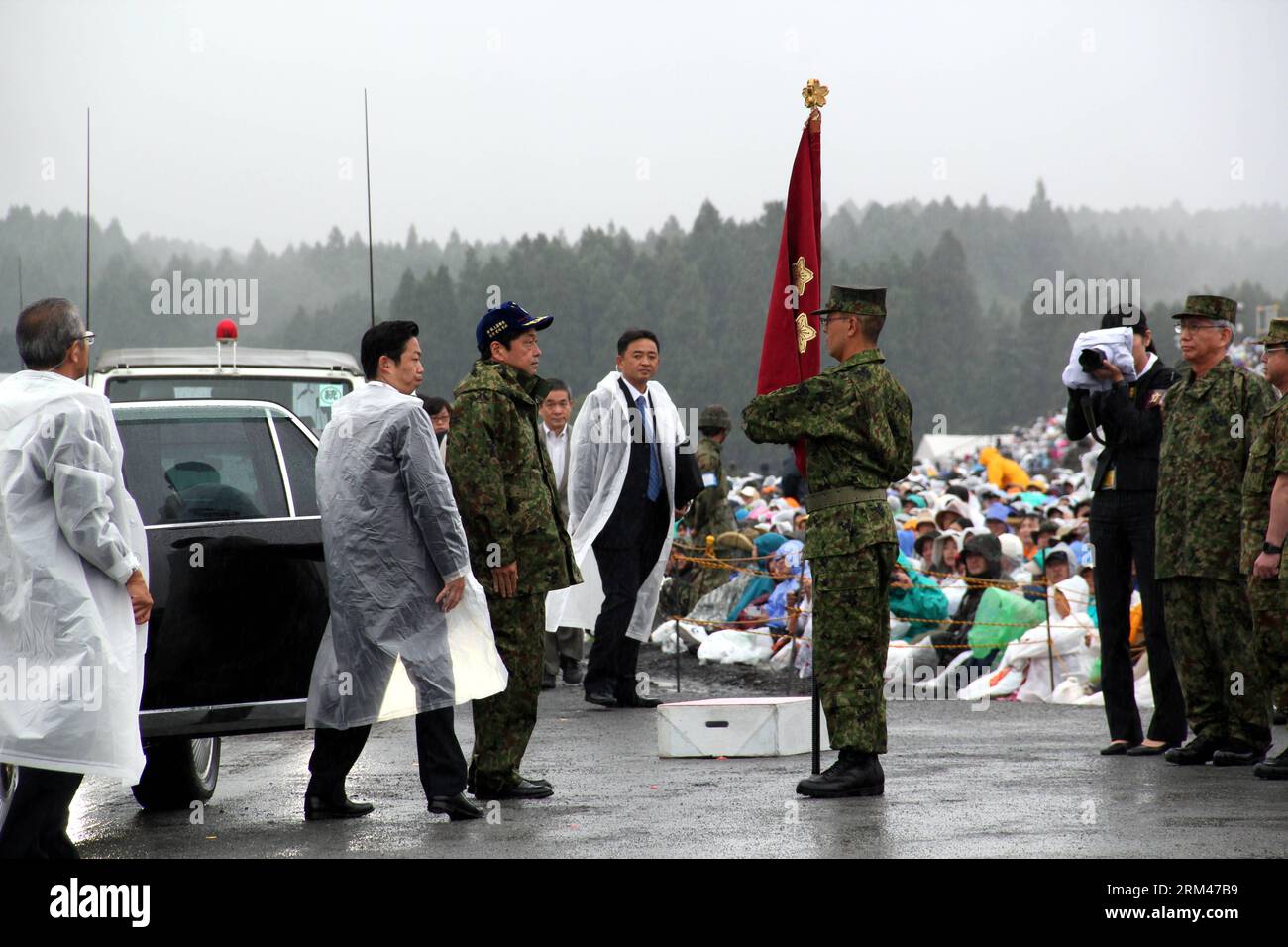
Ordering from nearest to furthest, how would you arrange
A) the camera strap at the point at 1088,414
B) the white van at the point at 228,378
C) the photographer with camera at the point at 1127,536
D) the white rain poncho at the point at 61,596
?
the white rain poncho at the point at 61,596 → the photographer with camera at the point at 1127,536 → the camera strap at the point at 1088,414 → the white van at the point at 228,378

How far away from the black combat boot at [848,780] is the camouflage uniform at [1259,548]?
1.92 m

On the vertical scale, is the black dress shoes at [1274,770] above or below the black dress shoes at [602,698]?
above

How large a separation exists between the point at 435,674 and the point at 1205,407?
12.9ft

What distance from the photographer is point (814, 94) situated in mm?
8219

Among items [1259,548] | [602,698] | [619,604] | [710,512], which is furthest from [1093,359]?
[710,512]

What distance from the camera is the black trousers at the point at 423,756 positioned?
714 cm

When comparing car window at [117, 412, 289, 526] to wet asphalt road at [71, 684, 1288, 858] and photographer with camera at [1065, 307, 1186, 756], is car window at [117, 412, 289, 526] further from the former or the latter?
photographer with camera at [1065, 307, 1186, 756]

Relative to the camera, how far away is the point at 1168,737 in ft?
29.9

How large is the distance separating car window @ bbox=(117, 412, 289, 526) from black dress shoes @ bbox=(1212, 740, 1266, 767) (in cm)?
437

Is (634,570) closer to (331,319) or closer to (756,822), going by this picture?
(756,822)

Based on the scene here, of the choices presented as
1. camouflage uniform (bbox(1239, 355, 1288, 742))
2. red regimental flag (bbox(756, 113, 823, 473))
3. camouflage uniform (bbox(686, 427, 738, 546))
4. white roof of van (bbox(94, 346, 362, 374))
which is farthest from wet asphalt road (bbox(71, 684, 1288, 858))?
camouflage uniform (bbox(686, 427, 738, 546))

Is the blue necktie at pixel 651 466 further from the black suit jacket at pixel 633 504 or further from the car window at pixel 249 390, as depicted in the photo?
the car window at pixel 249 390

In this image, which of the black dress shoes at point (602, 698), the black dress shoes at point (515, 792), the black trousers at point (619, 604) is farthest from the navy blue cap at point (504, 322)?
the black dress shoes at point (602, 698)
